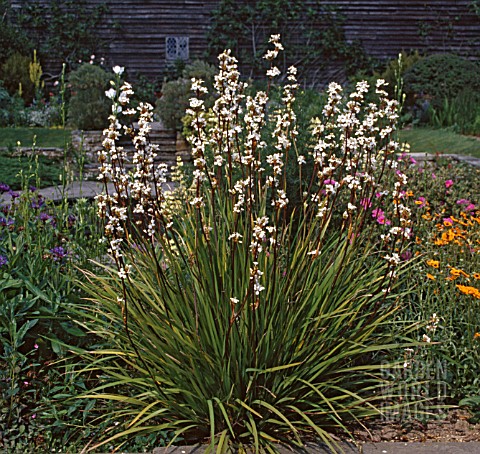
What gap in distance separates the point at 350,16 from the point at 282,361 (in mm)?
14754

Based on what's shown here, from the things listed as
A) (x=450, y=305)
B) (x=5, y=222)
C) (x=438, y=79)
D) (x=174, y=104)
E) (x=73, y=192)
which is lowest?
(x=73, y=192)

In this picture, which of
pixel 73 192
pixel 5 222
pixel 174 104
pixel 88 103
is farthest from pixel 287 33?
pixel 5 222

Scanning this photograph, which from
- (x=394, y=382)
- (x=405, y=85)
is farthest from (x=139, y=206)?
(x=405, y=85)

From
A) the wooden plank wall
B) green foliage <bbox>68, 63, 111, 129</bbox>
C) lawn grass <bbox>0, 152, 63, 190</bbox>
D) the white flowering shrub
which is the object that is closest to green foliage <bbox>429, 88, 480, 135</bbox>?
the wooden plank wall

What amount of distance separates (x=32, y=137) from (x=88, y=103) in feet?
3.51

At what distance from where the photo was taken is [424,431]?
3150 mm

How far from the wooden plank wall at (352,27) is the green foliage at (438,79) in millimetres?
2290

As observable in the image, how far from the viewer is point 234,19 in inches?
640

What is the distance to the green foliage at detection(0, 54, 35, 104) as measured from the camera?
1459 cm

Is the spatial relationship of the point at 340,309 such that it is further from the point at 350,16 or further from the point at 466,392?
the point at 350,16

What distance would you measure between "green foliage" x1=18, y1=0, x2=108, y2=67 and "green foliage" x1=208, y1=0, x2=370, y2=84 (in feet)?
8.45

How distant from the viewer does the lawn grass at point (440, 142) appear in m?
9.98

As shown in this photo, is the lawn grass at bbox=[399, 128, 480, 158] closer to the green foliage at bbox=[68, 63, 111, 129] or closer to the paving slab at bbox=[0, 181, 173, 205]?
the paving slab at bbox=[0, 181, 173, 205]

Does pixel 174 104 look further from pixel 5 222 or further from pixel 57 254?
pixel 57 254
